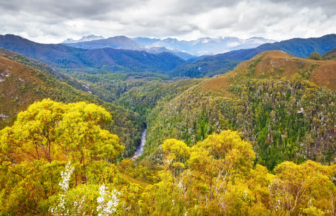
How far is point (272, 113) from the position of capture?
482ft

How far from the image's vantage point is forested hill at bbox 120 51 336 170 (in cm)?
12662

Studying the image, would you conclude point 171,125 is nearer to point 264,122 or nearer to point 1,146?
point 264,122

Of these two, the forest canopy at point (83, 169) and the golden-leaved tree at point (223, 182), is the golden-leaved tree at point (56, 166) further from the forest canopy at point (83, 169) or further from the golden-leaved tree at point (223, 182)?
the golden-leaved tree at point (223, 182)

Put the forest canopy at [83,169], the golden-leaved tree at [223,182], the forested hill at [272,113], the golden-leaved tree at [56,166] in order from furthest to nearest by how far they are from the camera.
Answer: the forested hill at [272,113] → the golden-leaved tree at [223,182] → the forest canopy at [83,169] → the golden-leaved tree at [56,166]

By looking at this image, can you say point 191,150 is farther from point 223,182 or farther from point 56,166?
point 56,166

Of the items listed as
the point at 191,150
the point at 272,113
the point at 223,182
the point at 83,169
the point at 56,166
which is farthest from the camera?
the point at 272,113

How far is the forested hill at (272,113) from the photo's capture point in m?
127

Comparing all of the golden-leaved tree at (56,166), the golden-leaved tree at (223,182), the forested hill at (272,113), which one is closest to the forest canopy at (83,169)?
the golden-leaved tree at (56,166)

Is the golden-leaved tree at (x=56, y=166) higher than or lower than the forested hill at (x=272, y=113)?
higher

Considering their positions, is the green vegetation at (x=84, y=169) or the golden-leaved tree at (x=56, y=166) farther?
the green vegetation at (x=84, y=169)

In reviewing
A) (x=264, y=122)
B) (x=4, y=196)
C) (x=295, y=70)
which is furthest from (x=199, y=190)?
(x=295, y=70)

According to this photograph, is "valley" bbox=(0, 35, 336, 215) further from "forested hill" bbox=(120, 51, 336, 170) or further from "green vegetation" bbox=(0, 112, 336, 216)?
"forested hill" bbox=(120, 51, 336, 170)

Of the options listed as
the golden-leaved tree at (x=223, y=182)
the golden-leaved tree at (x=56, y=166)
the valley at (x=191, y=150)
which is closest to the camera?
the golden-leaved tree at (x=56, y=166)

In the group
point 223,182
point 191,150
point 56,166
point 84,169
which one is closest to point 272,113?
point 223,182
